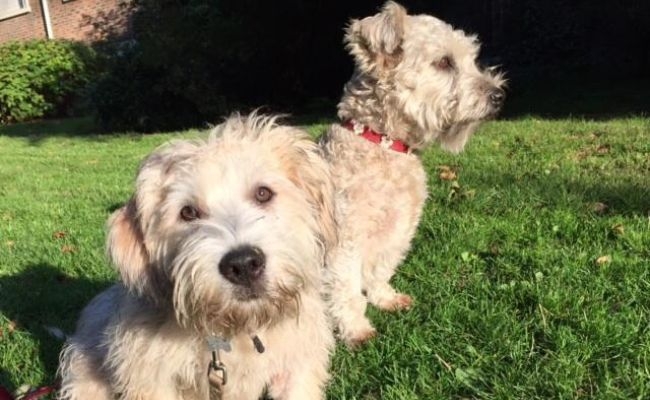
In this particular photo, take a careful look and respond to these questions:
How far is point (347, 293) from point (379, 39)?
1655 millimetres

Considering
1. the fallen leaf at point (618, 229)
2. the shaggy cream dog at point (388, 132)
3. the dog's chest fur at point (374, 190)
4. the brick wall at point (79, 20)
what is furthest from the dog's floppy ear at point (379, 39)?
the brick wall at point (79, 20)

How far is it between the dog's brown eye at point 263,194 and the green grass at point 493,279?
123 cm

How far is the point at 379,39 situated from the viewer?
4527mm

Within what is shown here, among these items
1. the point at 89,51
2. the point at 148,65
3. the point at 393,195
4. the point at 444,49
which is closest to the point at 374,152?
the point at 393,195

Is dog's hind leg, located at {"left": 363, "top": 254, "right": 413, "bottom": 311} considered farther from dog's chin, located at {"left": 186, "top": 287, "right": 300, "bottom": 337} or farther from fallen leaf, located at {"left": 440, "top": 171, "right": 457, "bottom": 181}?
fallen leaf, located at {"left": 440, "top": 171, "right": 457, "bottom": 181}

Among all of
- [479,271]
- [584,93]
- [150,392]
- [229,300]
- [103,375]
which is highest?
[229,300]

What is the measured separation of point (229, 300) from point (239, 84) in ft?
46.2

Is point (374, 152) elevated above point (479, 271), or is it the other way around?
point (374, 152)

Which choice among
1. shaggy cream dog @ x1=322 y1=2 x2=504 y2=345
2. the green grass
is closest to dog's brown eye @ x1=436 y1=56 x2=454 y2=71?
shaggy cream dog @ x1=322 y1=2 x2=504 y2=345

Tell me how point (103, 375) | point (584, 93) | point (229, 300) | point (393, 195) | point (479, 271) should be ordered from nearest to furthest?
point (229, 300)
point (103, 375)
point (393, 195)
point (479, 271)
point (584, 93)

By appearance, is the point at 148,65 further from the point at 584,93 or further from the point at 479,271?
the point at 479,271

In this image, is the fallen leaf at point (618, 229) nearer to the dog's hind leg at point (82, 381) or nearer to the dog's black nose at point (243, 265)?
the dog's black nose at point (243, 265)

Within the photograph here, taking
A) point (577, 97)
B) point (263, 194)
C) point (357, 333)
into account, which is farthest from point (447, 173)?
point (577, 97)

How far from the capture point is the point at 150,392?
9.34ft
